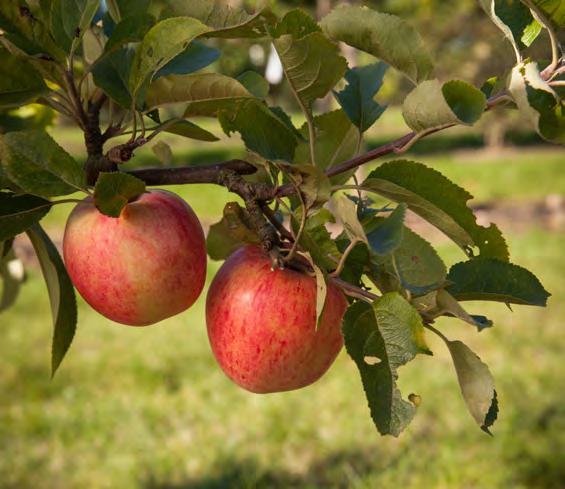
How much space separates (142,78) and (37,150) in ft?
0.30

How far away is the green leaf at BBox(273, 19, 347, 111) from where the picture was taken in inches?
18.9

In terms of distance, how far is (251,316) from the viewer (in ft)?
2.12

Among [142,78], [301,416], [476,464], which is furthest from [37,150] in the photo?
[301,416]

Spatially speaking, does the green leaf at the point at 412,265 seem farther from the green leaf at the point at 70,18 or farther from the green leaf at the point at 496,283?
the green leaf at the point at 70,18

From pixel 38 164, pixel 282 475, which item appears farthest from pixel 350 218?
pixel 282 475

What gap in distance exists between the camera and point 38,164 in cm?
55

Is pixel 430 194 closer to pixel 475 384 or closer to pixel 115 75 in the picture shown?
pixel 475 384

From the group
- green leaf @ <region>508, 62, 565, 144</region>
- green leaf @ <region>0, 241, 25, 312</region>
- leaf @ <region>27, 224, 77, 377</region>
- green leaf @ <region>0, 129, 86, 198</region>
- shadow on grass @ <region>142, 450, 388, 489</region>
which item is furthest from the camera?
shadow on grass @ <region>142, 450, 388, 489</region>

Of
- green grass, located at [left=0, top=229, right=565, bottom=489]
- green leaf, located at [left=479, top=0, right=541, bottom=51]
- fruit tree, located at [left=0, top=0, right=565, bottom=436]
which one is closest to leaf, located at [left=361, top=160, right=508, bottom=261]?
fruit tree, located at [left=0, top=0, right=565, bottom=436]

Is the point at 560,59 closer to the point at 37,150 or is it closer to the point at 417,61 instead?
the point at 417,61

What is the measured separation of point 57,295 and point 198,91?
9.1 inches

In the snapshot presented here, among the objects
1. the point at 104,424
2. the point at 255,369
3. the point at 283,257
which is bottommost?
the point at 104,424

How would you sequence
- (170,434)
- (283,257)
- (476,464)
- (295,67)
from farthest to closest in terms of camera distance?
(170,434)
(476,464)
(283,257)
(295,67)

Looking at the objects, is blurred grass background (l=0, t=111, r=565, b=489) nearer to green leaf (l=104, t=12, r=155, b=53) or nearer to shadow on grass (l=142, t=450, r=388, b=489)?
shadow on grass (l=142, t=450, r=388, b=489)
